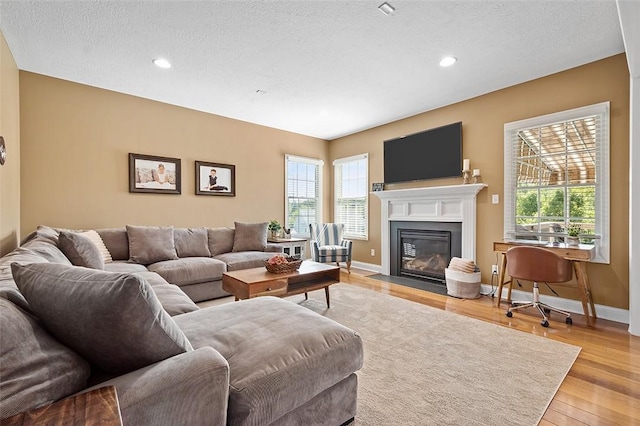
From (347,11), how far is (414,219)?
329 centimetres

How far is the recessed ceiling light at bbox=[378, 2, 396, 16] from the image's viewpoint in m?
2.29

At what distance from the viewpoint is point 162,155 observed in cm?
438

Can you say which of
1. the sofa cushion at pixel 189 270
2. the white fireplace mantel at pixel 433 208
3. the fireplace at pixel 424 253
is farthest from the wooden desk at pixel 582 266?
the sofa cushion at pixel 189 270

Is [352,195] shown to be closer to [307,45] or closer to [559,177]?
[559,177]

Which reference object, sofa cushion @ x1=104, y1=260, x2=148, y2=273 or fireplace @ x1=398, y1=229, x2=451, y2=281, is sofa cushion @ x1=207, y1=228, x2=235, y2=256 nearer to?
sofa cushion @ x1=104, y1=260, x2=148, y2=273

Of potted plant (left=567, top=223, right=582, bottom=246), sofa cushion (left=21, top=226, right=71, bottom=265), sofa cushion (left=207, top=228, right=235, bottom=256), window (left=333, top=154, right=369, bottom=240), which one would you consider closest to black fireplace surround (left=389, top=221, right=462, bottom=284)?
window (left=333, top=154, right=369, bottom=240)

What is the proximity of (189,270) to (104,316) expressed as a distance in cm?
270

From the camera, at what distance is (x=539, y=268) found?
3000 mm

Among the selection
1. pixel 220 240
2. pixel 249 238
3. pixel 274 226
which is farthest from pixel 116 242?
pixel 274 226

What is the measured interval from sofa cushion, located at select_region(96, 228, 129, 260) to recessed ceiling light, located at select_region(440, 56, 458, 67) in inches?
165

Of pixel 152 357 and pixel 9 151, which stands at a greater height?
pixel 9 151

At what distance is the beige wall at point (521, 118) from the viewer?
3.03 m

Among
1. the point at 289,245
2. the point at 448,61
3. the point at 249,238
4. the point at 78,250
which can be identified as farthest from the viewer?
the point at 289,245

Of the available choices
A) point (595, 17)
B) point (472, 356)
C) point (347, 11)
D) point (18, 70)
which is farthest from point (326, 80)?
point (18, 70)
